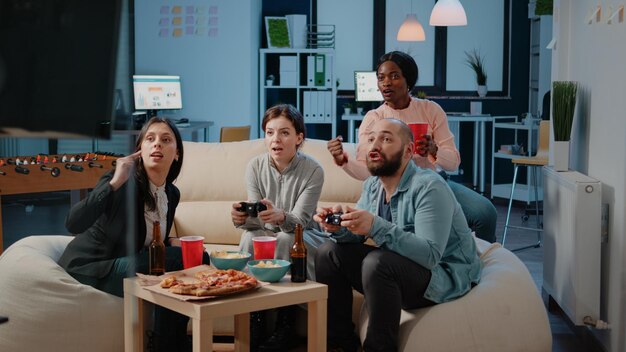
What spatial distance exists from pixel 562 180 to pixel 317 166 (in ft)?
3.49

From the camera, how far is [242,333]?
284 centimetres

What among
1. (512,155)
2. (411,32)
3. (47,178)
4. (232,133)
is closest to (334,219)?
(47,178)

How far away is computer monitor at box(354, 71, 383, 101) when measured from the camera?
866 centimetres

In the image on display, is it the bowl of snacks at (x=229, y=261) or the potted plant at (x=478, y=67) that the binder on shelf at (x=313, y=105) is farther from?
the bowl of snacks at (x=229, y=261)

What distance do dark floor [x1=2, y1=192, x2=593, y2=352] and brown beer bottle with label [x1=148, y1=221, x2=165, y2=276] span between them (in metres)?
1.68

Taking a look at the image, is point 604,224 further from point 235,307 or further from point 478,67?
point 478,67

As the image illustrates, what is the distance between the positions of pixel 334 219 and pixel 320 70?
19.3 feet

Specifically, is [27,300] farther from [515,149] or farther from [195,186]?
[515,149]

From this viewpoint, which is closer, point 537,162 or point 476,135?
point 537,162

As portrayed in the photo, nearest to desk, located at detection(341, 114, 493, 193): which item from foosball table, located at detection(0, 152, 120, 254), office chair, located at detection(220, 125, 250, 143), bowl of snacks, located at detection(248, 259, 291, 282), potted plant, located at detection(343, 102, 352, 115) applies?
potted plant, located at detection(343, 102, 352, 115)

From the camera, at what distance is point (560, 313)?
3.98m

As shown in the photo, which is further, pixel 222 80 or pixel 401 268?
pixel 222 80

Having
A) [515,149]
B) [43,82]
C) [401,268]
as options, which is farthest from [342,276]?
[515,149]

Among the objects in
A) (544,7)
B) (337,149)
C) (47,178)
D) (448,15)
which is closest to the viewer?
(337,149)
